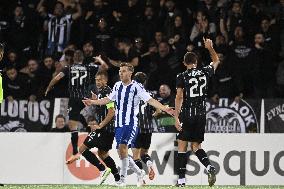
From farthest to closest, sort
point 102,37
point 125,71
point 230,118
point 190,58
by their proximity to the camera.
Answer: point 102,37 → point 230,118 → point 190,58 → point 125,71

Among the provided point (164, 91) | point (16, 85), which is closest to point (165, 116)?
point (164, 91)

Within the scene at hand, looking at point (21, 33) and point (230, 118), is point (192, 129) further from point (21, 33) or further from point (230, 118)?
point (21, 33)

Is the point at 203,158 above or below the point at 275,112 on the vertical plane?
below

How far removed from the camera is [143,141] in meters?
16.7

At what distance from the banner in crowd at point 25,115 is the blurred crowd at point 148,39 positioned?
10.3 inches

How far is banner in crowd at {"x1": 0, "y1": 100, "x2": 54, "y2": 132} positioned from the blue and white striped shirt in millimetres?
4465

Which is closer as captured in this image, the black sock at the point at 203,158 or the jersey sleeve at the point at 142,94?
the jersey sleeve at the point at 142,94

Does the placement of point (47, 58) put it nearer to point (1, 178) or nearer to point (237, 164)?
point (1, 178)

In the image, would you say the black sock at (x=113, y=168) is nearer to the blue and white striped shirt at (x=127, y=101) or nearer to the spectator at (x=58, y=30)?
the blue and white striped shirt at (x=127, y=101)

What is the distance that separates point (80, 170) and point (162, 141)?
166 centimetres

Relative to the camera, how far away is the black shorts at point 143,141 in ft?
54.4

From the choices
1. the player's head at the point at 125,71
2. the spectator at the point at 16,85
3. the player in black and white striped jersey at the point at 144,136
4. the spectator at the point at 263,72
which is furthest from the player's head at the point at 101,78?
the spectator at the point at 263,72

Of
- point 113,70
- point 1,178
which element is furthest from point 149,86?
point 1,178

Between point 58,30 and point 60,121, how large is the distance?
344 centimetres
